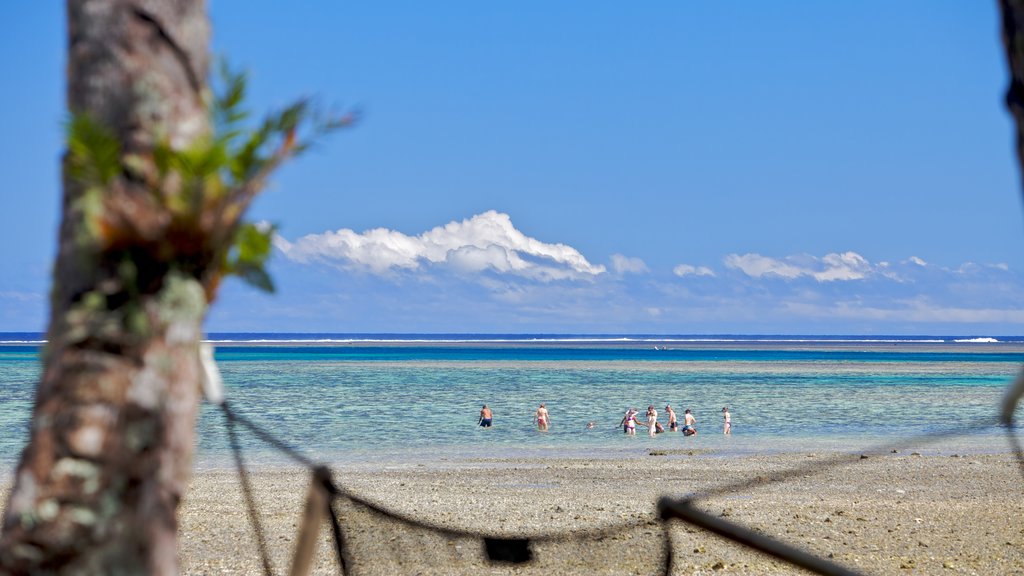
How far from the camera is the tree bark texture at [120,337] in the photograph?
2.50 m

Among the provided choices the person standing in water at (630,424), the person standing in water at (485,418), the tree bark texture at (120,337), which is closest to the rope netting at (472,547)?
the tree bark texture at (120,337)

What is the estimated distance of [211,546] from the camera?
959cm

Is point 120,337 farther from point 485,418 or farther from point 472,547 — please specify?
point 485,418

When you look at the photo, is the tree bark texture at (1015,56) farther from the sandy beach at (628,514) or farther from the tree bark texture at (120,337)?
the sandy beach at (628,514)

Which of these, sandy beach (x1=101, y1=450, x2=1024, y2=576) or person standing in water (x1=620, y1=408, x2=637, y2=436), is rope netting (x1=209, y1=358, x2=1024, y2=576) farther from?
person standing in water (x1=620, y1=408, x2=637, y2=436)

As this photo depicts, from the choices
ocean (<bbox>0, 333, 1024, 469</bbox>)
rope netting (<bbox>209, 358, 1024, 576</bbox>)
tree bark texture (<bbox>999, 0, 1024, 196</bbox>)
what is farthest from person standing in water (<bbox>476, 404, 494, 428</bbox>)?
tree bark texture (<bbox>999, 0, 1024, 196</bbox>)

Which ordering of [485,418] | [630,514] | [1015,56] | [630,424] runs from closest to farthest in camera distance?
1. [1015,56]
2. [630,514]
3. [630,424]
4. [485,418]

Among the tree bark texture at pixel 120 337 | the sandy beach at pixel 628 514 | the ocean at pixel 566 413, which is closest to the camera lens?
the tree bark texture at pixel 120 337

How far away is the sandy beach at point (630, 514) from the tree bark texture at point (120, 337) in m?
2.91

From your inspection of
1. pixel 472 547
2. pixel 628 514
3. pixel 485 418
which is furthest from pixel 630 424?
pixel 472 547

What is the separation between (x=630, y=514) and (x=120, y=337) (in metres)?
9.63

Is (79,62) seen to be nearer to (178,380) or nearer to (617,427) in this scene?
(178,380)

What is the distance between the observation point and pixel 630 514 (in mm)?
11609

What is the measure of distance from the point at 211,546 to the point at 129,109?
766cm
